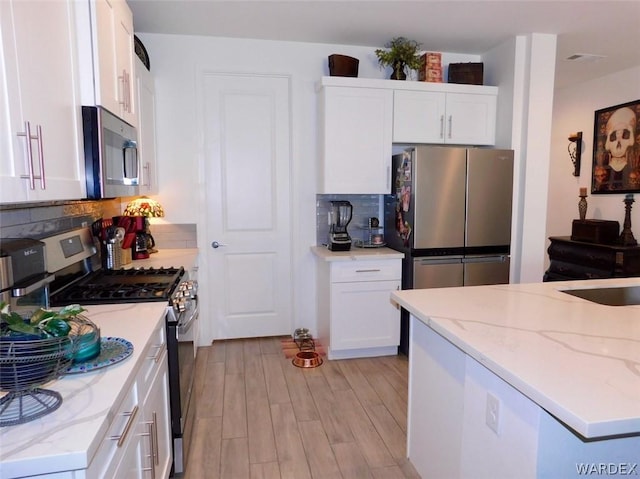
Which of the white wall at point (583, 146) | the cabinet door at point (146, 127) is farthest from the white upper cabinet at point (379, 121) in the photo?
the white wall at point (583, 146)

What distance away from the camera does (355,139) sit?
340 cm

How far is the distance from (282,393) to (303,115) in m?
2.29

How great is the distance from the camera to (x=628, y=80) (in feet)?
13.6

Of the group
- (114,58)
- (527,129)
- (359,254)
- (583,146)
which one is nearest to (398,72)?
(527,129)

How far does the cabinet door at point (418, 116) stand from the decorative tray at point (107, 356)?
2.76 metres

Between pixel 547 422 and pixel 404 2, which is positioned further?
pixel 404 2

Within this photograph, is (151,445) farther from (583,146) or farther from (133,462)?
(583,146)

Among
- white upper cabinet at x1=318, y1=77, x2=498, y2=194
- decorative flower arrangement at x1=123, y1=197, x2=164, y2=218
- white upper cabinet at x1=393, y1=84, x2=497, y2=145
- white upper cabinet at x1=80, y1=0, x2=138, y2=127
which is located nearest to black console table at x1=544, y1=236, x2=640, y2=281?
white upper cabinet at x1=393, y1=84, x2=497, y2=145

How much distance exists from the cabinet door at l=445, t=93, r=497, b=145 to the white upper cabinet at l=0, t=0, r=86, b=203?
2.87m

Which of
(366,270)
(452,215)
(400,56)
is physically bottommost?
(366,270)

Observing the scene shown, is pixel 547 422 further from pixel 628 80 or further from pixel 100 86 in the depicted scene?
pixel 628 80

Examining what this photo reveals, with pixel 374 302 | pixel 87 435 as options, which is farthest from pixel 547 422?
pixel 374 302

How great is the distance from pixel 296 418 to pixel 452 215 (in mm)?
1919

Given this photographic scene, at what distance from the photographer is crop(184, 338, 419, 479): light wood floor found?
2088mm
